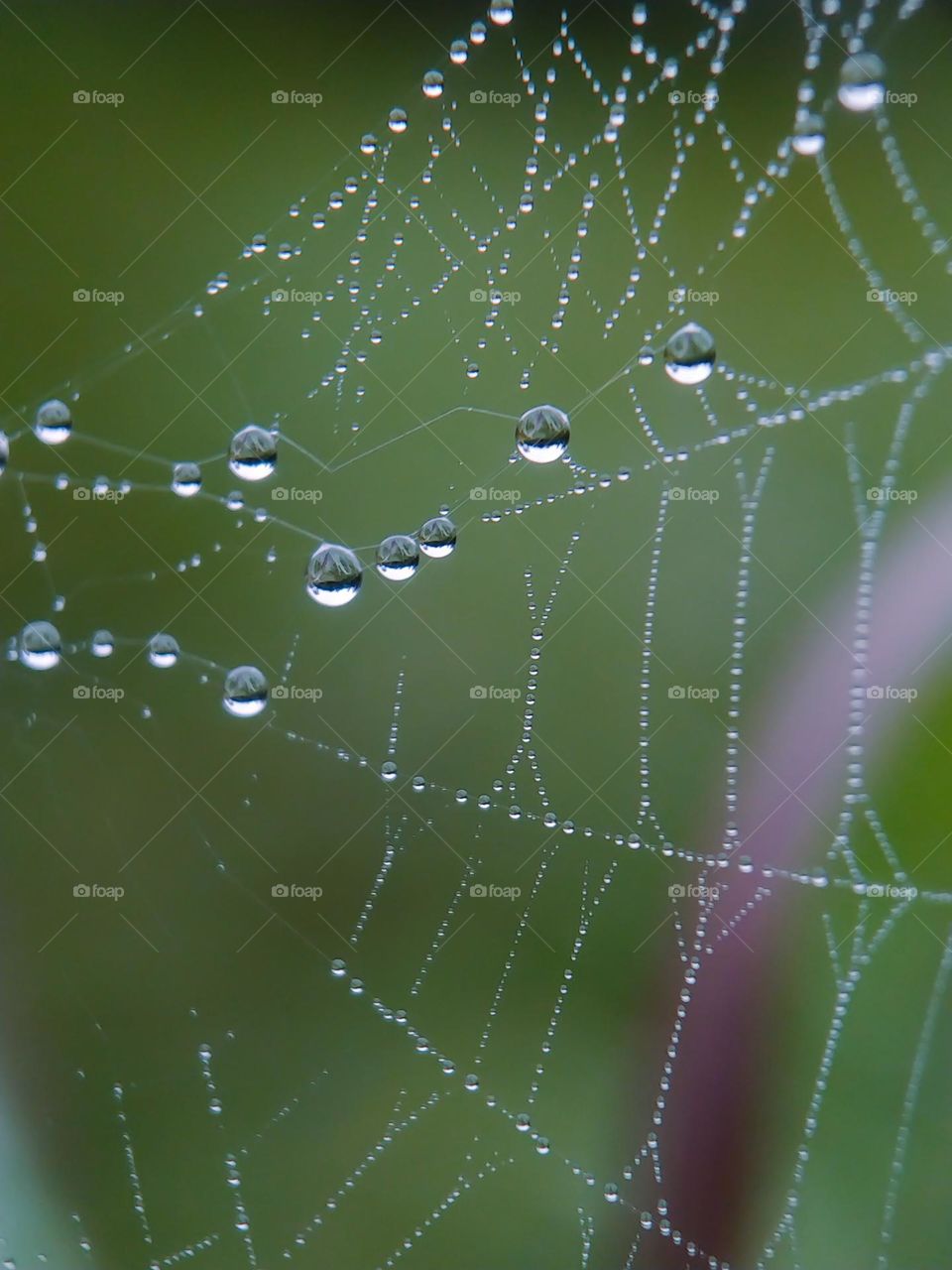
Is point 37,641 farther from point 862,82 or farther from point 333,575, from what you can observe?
point 862,82

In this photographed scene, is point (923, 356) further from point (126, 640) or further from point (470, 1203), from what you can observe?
point (470, 1203)

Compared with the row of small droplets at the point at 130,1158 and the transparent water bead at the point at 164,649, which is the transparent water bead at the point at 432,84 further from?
the row of small droplets at the point at 130,1158

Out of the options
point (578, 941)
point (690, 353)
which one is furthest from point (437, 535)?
point (578, 941)

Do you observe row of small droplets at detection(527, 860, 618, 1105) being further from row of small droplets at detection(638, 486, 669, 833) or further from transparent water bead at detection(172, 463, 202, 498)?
transparent water bead at detection(172, 463, 202, 498)

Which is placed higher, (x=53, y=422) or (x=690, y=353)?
(x=690, y=353)

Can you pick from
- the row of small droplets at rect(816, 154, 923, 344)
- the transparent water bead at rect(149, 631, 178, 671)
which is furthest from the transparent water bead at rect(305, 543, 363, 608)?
the row of small droplets at rect(816, 154, 923, 344)

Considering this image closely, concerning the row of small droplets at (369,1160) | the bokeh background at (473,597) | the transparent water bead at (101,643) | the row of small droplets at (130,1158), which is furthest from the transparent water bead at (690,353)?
the row of small droplets at (130,1158)

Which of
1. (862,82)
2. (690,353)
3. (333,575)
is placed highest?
(862,82)
